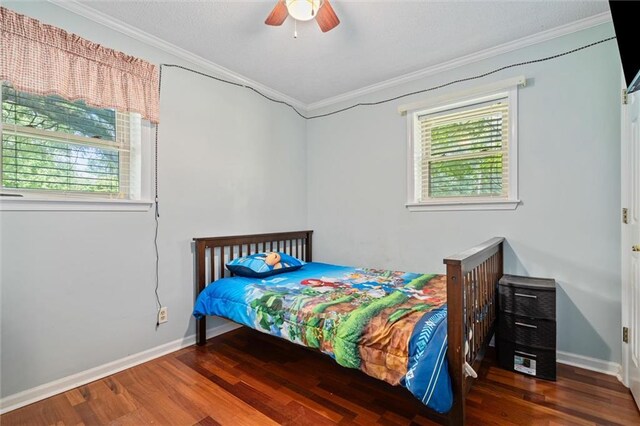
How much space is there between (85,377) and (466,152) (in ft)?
11.0

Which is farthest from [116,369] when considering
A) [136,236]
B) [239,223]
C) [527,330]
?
[527,330]

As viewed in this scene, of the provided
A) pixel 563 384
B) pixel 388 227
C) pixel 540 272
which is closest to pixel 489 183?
pixel 540 272

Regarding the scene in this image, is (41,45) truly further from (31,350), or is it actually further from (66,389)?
(66,389)

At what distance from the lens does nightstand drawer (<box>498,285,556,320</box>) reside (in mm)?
2000

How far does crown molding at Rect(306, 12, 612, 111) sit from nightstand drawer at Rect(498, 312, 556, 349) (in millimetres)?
2068

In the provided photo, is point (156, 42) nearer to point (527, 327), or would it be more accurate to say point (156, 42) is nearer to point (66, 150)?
point (66, 150)

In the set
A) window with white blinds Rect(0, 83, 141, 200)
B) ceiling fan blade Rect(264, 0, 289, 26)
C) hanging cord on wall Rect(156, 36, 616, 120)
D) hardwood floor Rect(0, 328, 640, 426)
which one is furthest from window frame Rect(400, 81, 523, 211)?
window with white blinds Rect(0, 83, 141, 200)

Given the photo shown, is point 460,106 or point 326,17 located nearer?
point 326,17

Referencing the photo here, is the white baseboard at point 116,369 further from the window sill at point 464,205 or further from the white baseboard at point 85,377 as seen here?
the window sill at point 464,205

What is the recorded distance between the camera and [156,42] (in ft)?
7.72

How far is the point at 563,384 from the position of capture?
1936 millimetres

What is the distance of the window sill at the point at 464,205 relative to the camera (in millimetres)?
2438

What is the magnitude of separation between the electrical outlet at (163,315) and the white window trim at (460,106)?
90.6 inches

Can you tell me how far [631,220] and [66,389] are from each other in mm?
3655
